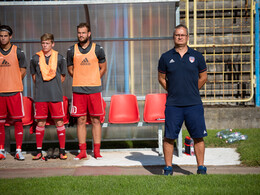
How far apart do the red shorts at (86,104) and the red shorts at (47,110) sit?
226 mm

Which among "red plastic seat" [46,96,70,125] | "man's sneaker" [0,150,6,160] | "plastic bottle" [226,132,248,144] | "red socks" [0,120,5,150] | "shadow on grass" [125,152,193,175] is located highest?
"red plastic seat" [46,96,70,125]

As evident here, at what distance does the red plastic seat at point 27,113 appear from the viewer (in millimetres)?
6816

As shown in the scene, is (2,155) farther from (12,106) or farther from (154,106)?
(154,106)

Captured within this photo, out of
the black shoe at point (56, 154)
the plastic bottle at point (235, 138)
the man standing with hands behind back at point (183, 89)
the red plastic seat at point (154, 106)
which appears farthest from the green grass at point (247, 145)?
the black shoe at point (56, 154)

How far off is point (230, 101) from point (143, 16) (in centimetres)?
323

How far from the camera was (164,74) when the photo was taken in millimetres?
5129

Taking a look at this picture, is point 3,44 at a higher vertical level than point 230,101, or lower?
higher

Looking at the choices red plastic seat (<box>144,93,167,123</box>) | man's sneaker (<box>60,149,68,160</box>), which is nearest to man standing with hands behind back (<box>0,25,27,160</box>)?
man's sneaker (<box>60,149,68,160</box>)

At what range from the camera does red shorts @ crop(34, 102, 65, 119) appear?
255 inches

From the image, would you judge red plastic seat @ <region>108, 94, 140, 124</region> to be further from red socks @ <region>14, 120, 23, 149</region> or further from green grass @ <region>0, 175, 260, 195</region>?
green grass @ <region>0, 175, 260, 195</region>

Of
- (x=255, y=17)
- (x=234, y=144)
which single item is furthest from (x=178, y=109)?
(x=255, y=17)

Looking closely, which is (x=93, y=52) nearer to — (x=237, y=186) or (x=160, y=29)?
(x=160, y=29)

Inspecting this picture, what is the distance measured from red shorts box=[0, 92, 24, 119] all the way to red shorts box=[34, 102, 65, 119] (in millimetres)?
266

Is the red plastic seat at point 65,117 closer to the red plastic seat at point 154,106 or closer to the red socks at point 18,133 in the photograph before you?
the red socks at point 18,133
